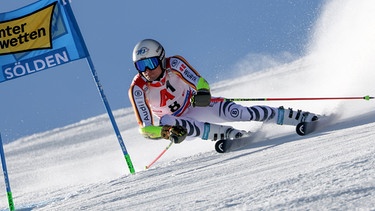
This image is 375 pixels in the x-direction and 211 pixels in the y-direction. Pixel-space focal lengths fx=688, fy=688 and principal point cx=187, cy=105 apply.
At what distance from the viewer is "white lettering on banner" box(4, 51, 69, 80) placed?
23.9ft

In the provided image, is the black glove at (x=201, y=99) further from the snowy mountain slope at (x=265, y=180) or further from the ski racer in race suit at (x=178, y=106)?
the snowy mountain slope at (x=265, y=180)

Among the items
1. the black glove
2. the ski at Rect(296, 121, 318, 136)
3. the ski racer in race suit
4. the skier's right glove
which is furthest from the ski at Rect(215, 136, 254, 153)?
the ski at Rect(296, 121, 318, 136)

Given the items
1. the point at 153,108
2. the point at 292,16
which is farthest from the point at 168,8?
the point at 153,108

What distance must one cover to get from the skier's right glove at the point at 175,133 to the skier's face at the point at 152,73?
0.65 metres

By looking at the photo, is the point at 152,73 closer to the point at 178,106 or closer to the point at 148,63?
the point at 148,63

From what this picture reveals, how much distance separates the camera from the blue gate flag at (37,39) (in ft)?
23.9

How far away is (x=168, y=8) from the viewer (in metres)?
69.8

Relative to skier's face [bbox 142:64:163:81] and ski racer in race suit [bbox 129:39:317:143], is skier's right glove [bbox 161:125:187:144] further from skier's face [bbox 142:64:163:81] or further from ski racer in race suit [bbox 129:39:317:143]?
skier's face [bbox 142:64:163:81]

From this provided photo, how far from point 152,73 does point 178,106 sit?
527mm

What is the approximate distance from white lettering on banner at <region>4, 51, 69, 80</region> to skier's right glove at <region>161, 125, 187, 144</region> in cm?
178

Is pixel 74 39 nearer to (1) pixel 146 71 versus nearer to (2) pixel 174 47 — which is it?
(1) pixel 146 71

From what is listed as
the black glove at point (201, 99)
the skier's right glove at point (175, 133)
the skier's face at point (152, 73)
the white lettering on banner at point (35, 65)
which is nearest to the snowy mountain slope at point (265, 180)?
the skier's right glove at point (175, 133)

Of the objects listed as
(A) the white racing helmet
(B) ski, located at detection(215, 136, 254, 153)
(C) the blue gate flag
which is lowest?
(B) ski, located at detection(215, 136, 254, 153)

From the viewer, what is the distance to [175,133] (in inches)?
240
